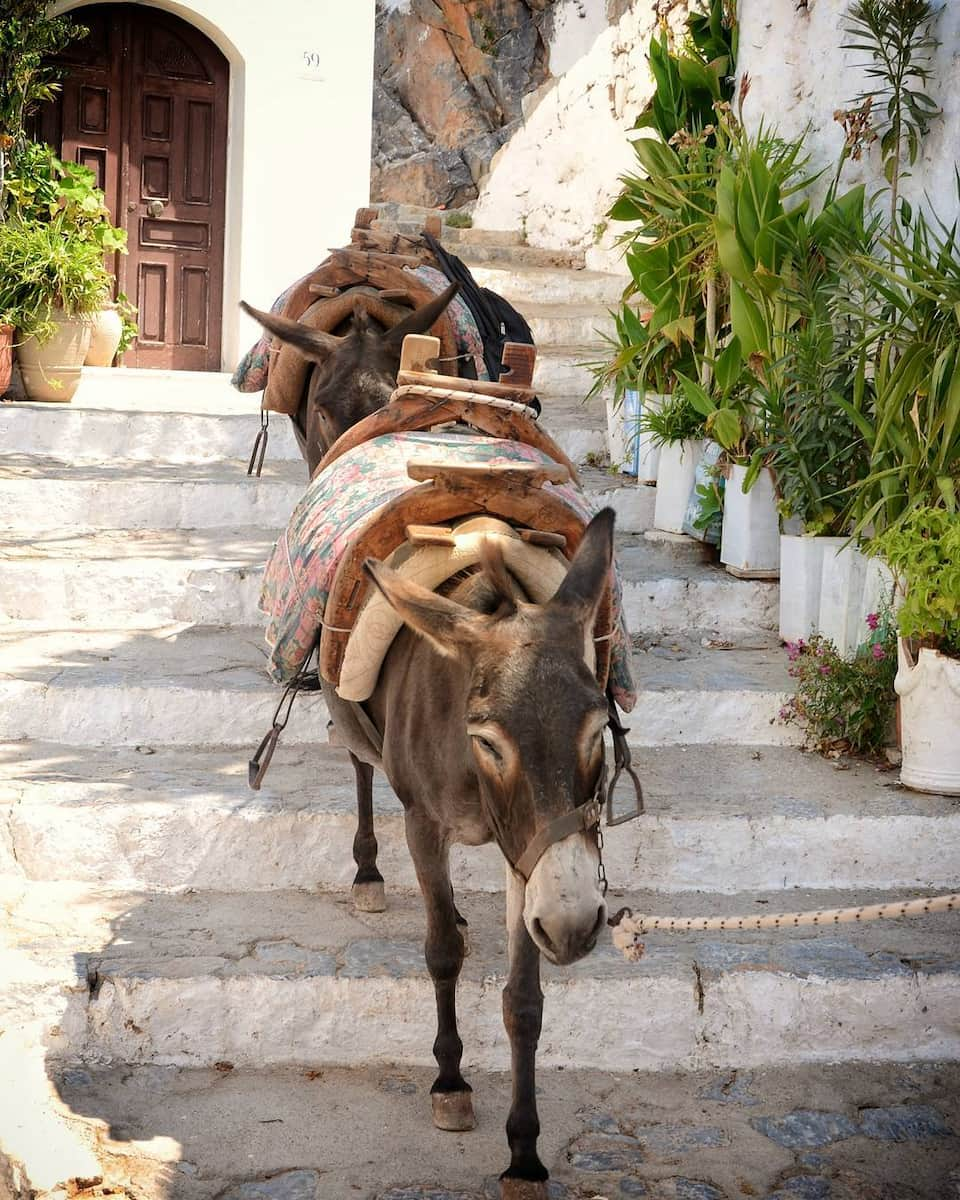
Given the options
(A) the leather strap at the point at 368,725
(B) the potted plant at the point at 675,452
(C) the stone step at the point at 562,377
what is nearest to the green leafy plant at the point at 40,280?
(C) the stone step at the point at 562,377

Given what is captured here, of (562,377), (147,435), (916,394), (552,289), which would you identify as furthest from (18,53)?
(916,394)

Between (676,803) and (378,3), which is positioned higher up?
(378,3)

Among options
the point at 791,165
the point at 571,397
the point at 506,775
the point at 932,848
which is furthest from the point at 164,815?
the point at 571,397

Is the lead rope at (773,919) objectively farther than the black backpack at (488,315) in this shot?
No

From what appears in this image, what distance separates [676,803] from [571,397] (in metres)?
5.48

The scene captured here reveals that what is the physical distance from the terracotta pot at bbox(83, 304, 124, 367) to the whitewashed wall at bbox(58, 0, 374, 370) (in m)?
1.06

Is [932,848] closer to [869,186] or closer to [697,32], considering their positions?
[869,186]

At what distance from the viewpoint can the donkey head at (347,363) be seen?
4.08 metres

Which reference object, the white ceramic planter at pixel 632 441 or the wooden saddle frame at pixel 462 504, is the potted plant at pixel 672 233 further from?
the wooden saddle frame at pixel 462 504

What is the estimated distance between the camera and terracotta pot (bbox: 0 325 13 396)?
26.5 ft

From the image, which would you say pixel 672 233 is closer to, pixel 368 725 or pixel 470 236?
pixel 368 725

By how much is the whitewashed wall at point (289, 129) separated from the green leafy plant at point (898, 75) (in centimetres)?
568

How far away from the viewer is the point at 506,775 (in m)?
2.43

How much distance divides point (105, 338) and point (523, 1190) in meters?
8.30
